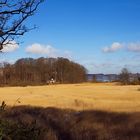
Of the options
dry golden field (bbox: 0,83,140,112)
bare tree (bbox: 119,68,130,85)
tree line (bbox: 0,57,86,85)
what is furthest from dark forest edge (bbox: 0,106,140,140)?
tree line (bbox: 0,57,86,85)

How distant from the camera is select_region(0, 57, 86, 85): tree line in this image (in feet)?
449

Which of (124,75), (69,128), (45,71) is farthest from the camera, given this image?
(45,71)

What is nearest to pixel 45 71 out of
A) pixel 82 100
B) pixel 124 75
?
pixel 124 75

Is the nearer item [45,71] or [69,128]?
[69,128]

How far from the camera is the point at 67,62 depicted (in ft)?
488

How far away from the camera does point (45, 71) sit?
143m


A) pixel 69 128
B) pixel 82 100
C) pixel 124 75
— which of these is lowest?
pixel 69 128

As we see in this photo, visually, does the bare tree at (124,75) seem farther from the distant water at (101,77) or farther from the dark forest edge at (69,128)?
the dark forest edge at (69,128)

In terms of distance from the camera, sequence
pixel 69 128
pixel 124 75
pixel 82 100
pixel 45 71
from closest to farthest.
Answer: pixel 69 128
pixel 82 100
pixel 124 75
pixel 45 71

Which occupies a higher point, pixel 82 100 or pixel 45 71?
pixel 45 71

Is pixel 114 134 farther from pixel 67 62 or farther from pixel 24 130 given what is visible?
pixel 67 62

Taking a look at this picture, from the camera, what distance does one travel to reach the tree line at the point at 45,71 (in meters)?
137

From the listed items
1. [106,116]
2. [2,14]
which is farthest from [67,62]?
[2,14]

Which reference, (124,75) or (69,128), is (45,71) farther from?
(69,128)
